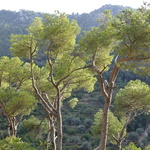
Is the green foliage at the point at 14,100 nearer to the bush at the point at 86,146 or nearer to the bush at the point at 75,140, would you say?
the bush at the point at 86,146

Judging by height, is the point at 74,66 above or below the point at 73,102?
above

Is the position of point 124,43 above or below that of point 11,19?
below

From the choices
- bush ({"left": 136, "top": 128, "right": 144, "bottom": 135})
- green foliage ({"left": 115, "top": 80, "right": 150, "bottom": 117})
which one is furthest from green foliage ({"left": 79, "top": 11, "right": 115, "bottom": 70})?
bush ({"left": 136, "top": 128, "right": 144, "bottom": 135})

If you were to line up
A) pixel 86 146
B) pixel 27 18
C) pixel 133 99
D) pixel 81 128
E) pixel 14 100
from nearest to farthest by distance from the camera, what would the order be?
pixel 14 100 → pixel 133 99 → pixel 86 146 → pixel 81 128 → pixel 27 18

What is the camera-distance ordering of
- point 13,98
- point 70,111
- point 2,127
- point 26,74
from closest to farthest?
point 13,98 < point 26,74 < point 2,127 < point 70,111

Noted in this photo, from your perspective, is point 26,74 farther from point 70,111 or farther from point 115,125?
point 70,111

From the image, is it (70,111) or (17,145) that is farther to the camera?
(70,111)

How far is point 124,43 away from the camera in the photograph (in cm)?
490

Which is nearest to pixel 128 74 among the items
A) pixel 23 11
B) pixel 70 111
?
pixel 70 111

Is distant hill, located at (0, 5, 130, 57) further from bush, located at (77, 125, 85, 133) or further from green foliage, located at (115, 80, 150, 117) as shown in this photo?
green foliage, located at (115, 80, 150, 117)

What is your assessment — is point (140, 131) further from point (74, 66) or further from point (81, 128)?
point (74, 66)

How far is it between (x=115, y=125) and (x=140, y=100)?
2787 mm

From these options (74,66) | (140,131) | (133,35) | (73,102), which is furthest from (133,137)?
(133,35)

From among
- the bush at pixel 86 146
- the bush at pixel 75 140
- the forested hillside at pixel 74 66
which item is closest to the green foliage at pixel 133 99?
the forested hillside at pixel 74 66
